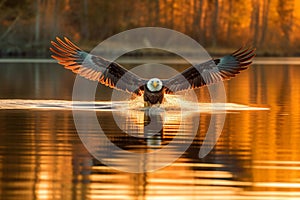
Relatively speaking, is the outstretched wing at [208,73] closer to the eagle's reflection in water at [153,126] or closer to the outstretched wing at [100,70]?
the outstretched wing at [100,70]

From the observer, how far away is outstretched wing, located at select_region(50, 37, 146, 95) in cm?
1984

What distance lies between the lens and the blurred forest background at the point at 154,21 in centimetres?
6519

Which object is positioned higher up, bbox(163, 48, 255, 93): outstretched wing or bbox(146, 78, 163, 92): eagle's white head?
bbox(163, 48, 255, 93): outstretched wing

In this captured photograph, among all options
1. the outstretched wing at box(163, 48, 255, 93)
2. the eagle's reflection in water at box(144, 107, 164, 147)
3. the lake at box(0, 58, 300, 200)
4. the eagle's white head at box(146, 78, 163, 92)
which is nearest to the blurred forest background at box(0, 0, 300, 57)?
the outstretched wing at box(163, 48, 255, 93)

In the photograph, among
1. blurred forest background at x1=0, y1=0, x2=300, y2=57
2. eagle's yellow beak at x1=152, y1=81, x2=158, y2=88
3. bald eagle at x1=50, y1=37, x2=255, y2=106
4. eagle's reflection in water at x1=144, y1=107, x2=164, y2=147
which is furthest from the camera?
blurred forest background at x1=0, y1=0, x2=300, y2=57

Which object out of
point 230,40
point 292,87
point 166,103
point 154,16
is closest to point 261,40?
point 230,40

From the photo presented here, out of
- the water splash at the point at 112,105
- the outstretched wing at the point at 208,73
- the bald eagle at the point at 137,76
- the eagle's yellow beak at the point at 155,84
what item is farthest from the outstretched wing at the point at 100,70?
the outstretched wing at the point at 208,73

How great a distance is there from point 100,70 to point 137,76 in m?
0.68

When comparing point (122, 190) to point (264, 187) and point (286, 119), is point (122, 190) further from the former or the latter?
point (286, 119)

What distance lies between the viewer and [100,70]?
2009cm

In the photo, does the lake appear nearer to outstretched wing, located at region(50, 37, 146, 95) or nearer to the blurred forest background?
outstretched wing, located at region(50, 37, 146, 95)

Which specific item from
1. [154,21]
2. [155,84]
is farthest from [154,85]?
[154,21]

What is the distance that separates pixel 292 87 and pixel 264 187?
59.6ft

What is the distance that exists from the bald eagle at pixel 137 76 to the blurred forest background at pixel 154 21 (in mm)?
39429
